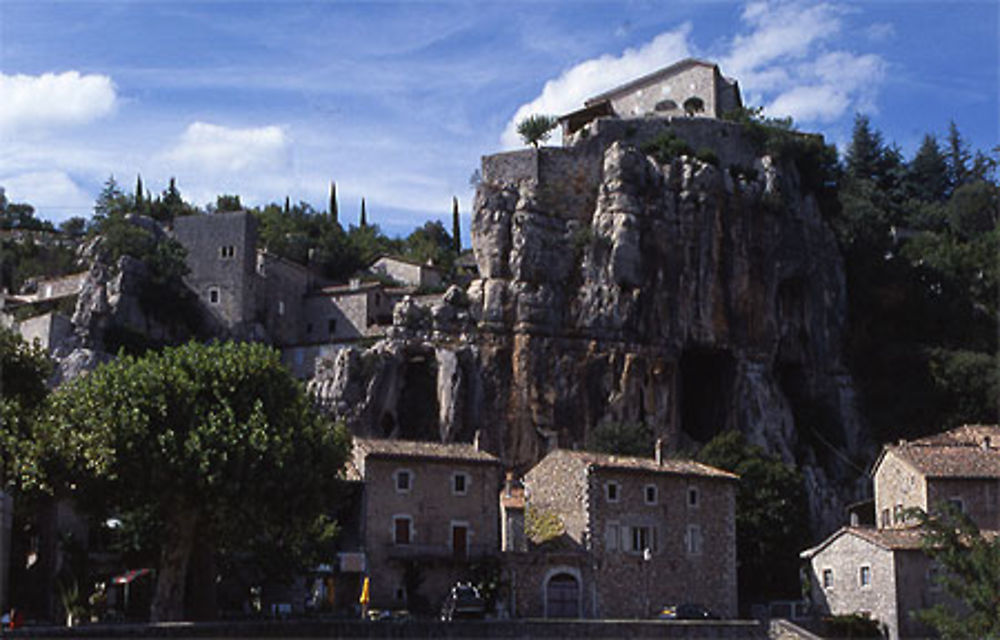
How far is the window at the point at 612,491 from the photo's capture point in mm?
57969

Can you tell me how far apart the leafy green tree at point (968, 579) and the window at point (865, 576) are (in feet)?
66.1

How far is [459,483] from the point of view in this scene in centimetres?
5822

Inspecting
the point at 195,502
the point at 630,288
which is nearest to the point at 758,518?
the point at 630,288

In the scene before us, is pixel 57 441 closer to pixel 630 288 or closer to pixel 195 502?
pixel 195 502

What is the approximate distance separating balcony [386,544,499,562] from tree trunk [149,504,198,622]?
43.7ft

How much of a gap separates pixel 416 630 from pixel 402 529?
15.7m

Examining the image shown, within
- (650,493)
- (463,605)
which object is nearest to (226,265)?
(650,493)

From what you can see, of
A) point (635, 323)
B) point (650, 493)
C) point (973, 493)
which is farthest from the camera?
point (635, 323)

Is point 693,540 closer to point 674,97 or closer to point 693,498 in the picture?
point 693,498

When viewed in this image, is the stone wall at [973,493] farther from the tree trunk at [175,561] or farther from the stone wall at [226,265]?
the stone wall at [226,265]

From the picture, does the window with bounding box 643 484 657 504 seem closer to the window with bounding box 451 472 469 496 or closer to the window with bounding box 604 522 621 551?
the window with bounding box 604 522 621 551

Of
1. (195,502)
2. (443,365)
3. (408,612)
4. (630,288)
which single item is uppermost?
(630,288)

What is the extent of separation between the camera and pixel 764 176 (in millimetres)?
89938

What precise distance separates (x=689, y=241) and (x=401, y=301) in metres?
19.1
